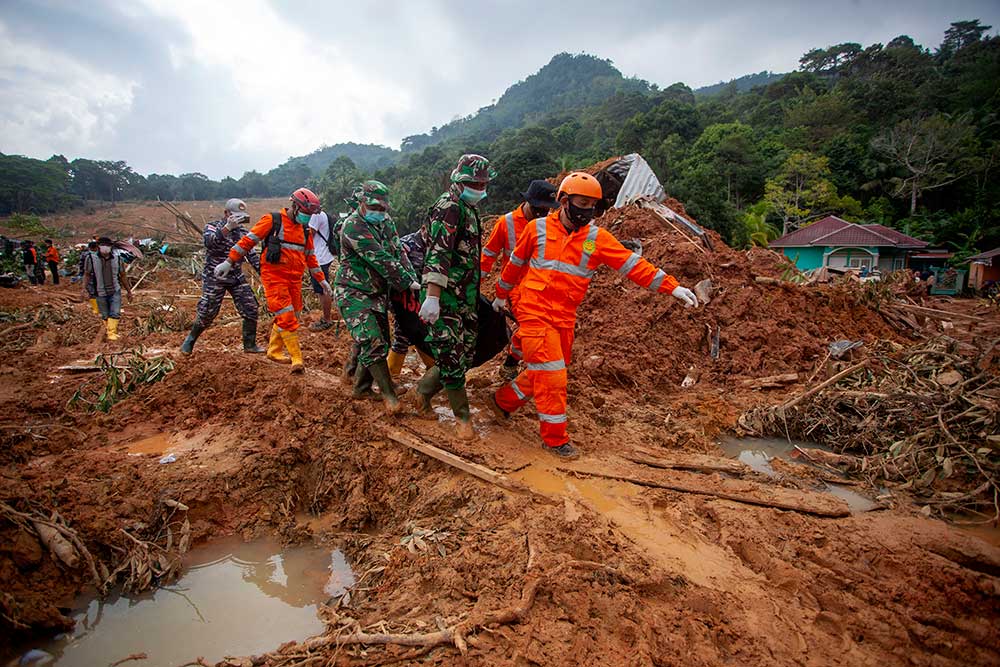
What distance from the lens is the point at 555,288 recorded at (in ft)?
11.6

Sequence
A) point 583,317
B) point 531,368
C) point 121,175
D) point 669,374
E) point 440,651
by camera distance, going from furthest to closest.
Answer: point 121,175 → point 583,317 → point 669,374 → point 531,368 → point 440,651

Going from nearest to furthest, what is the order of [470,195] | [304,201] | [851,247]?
[470,195]
[304,201]
[851,247]

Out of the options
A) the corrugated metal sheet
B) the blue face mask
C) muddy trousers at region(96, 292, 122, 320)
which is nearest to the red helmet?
the blue face mask

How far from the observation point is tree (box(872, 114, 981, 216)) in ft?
111

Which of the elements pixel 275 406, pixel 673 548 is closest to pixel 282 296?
pixel 275 406

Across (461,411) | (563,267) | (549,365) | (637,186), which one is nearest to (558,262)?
(563,267)

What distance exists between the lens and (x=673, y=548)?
104 inches

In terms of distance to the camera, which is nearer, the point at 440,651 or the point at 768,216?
the point at 440,651

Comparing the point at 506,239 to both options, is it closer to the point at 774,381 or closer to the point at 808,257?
the point at 774,381

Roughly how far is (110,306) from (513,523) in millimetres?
7695

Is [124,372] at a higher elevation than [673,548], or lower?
higher

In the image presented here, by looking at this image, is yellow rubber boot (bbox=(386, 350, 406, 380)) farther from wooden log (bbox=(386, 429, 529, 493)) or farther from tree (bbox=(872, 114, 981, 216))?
tree (bbox=(872, 114, 981, 216))

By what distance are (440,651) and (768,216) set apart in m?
41.4

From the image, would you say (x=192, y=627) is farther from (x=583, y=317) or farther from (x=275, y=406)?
(x=583, y=317)
